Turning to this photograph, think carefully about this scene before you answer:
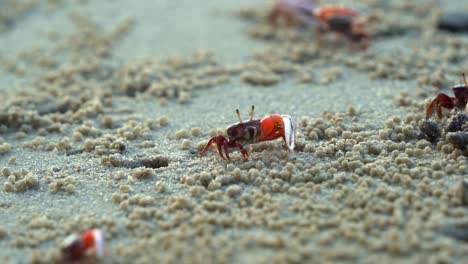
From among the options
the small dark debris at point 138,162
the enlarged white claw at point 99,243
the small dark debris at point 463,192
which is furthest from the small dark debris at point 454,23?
the enlarged white claw at point 99,243

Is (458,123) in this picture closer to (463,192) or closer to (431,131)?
(431,131)

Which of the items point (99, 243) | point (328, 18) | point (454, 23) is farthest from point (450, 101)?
point (99, 243)

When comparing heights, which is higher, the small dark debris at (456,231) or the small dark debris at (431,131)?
the small dark debris at (431,131)

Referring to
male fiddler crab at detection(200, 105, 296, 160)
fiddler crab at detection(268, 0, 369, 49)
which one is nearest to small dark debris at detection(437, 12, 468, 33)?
fiddler crab at detection(268, 0, 369, 49)

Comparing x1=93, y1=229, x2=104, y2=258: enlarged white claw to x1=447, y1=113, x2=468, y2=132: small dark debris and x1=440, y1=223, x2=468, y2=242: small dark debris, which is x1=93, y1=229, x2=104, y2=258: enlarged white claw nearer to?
x1=440, y1=223, x2=468, y2=242: small dark debris

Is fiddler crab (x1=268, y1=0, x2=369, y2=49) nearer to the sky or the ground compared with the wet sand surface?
nearer to the sky

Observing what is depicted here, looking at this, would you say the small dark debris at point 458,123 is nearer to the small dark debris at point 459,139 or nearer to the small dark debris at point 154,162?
the small dark debris at point 459,139
